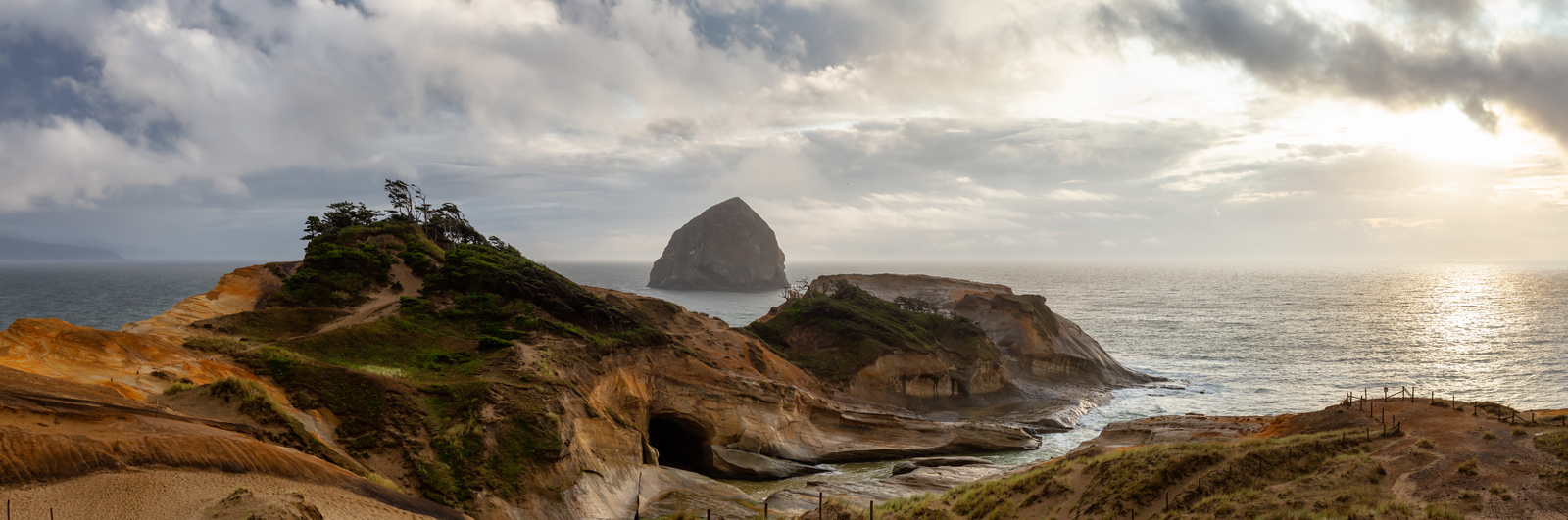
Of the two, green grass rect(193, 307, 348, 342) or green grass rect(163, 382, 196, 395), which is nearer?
green grass rect(163, 382, 196, 395)

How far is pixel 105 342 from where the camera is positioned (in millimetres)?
18531

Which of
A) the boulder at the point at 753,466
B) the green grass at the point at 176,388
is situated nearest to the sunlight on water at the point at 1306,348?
the boulder at the point at 753,466

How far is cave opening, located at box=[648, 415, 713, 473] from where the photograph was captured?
111 feet

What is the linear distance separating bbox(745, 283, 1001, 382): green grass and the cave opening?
Answer: 41.6 feet

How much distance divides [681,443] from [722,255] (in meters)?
138

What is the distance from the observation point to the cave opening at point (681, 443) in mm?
33844

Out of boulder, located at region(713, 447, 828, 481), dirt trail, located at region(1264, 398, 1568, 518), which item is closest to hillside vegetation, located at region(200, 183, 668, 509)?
boulder, located at region(713, 447, 828, 481)

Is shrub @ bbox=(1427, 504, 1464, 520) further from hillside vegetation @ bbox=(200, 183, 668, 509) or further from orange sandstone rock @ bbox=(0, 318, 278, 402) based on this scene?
orange sandstone rock @ bbox=(0, 318, 278, 402)

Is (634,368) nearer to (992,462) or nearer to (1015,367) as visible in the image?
(992,462)

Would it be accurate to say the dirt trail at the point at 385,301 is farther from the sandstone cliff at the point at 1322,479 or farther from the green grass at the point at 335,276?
the sandstone cliff at the point at 1322,479

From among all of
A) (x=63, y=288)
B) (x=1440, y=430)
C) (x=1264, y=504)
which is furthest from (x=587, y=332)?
(x=63, y=288)

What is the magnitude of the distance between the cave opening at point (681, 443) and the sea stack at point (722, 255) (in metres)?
134

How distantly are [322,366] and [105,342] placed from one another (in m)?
5.22

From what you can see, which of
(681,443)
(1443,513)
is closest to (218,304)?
(681,443)
